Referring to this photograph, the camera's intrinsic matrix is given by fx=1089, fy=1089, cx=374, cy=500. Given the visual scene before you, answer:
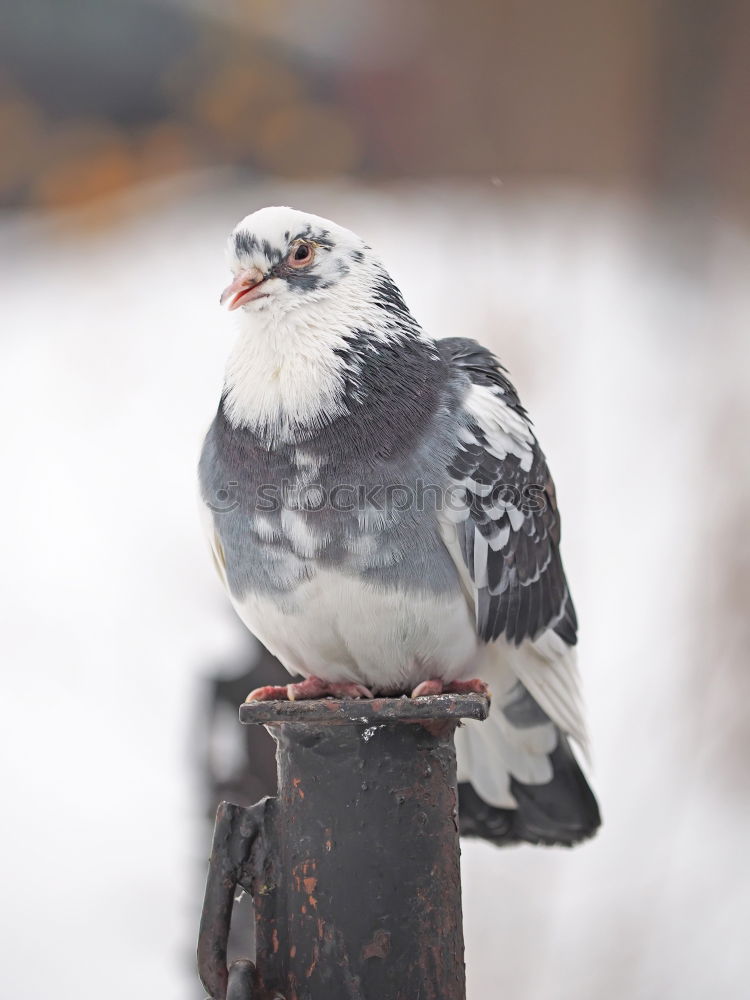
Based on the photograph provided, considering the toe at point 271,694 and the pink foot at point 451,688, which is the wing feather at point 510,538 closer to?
the pink foot at point 451,688

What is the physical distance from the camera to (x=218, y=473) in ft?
7.66

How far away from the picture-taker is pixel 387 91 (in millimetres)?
5023

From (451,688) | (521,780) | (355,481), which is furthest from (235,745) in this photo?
(355,481)

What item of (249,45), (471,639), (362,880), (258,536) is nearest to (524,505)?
(471,639)

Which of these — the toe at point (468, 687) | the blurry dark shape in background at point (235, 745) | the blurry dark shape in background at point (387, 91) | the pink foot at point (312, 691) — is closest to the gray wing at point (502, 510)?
the toe at point (468, 687)

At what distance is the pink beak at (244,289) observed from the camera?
221 cm

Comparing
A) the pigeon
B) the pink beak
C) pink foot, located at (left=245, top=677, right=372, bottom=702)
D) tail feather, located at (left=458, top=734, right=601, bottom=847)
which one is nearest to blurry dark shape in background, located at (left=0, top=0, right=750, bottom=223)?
the pigeon

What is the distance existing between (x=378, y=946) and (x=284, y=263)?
4.34ft

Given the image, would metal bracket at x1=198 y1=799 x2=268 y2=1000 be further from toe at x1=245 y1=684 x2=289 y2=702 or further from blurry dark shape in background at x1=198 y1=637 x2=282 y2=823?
blurry dark shape in background at x1=198 y1=637 x2=282 y2=823

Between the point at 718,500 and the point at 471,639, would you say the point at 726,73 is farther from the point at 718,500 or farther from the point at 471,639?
the point at 471,639

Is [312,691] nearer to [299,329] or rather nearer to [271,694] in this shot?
[271,694]

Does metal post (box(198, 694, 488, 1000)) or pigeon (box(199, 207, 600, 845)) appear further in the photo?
pigeon (box(199, 207, 600, 845))

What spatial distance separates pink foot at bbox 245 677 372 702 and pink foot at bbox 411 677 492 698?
5.8 inches

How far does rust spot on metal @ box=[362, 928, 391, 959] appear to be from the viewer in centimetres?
178
